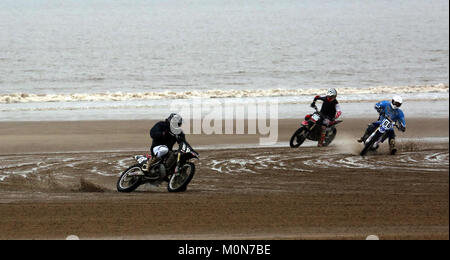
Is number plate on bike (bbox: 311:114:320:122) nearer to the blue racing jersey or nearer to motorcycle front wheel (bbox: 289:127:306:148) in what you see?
motorcycle front wheel (bbox: 289:127:306:148)

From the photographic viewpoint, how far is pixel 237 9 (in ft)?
502

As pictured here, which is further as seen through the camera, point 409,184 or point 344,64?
point 344,64

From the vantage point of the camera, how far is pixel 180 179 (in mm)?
14117

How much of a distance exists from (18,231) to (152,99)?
32.4 m

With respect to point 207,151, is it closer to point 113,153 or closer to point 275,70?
point 113,153

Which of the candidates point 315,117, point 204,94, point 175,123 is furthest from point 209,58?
point 175,123

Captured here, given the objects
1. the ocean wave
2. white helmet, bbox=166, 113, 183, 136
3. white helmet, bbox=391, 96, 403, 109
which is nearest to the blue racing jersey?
white helmet, bbox=391, 96, 403, 109

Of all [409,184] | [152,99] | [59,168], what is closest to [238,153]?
[59,168]

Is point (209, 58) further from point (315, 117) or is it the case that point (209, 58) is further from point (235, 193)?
point (235, 193)

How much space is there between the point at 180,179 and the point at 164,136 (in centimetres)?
89

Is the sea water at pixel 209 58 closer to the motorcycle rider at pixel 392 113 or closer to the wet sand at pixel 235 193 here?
the wet sand at pixel 235 193

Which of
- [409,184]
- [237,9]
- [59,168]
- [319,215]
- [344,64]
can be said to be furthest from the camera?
[237,9]

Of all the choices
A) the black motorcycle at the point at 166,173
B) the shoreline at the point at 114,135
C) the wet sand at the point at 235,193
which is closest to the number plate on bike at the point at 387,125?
the wet sand at the point at 235,193

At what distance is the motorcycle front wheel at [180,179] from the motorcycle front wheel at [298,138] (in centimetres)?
814
